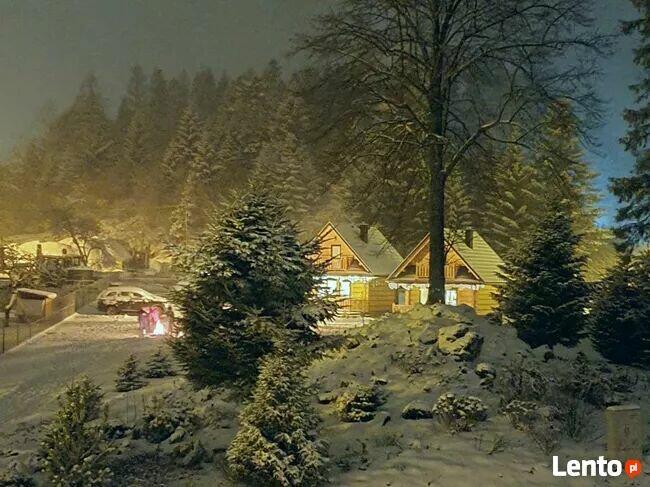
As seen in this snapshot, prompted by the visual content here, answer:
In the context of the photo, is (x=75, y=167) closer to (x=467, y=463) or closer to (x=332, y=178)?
(x=332, y=178)

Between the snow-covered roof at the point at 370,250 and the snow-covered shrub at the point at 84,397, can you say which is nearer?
the snow-covered shrub at the point at 84,397

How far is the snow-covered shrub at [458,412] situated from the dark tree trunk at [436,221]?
7.68 meters

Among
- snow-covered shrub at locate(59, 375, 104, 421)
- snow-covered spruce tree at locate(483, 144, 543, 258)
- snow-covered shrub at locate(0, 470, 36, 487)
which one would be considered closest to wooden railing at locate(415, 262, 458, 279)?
snow-covered spruce tree at locate(483, 144, 543, 258)

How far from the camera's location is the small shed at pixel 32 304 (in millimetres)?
31108

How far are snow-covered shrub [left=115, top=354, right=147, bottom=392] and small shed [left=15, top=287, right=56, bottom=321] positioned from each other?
17.8 m

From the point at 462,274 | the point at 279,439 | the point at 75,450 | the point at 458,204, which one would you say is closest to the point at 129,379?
the point at 75,450

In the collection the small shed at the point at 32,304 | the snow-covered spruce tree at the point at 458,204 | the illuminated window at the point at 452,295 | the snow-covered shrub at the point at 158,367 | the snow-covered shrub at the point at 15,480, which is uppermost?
the snow-covered spruce tree at the point at 458,204

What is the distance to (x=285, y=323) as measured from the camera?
38.7 feet

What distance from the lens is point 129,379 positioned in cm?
1486

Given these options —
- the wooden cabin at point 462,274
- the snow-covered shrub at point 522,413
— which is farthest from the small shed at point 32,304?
the snow-covered shrub at point 522,413

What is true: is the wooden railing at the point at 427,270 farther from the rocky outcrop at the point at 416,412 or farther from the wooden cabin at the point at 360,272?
the rocky outcrop at the point at 416,412

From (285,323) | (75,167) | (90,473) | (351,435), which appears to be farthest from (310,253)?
(75,167)

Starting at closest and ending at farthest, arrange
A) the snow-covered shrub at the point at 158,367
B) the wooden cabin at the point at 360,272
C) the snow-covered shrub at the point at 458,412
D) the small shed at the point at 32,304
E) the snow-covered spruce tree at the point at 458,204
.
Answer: the snow-covered shrub at the point at 458,412 < the snow-covered shrub at the point at 158,367 < the small shed at the point at 32,304 < the wooden cabin at the point at 360,272 < the snow-covered spruce tree at the point at 458,204

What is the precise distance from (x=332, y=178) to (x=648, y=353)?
10.4m
